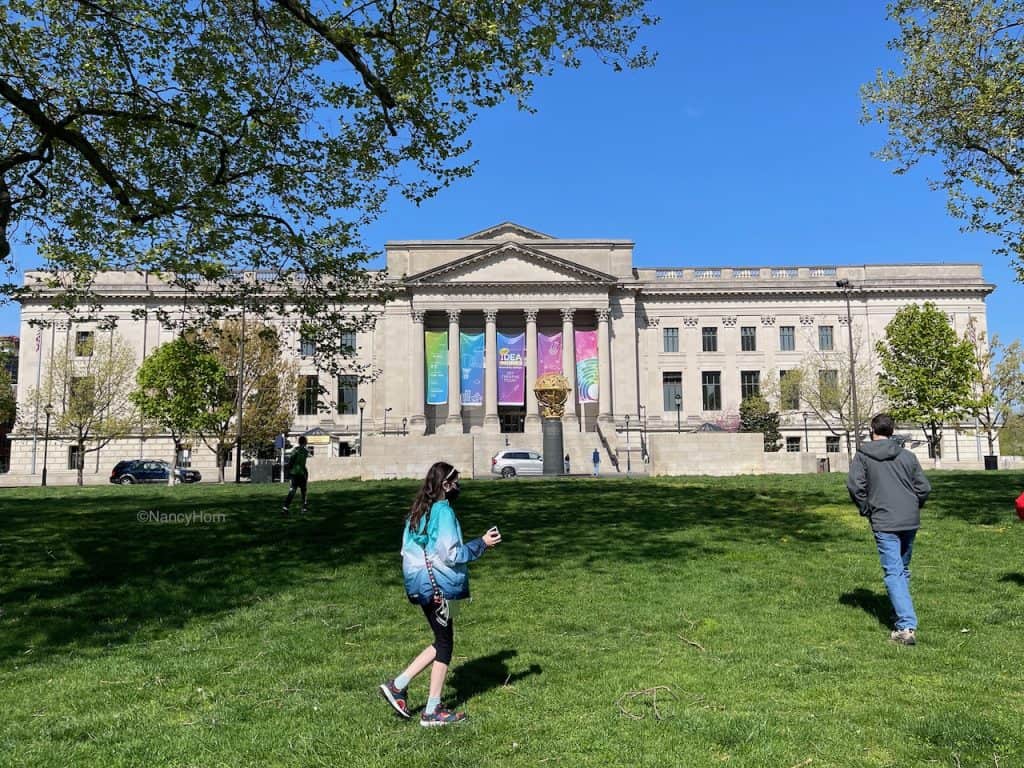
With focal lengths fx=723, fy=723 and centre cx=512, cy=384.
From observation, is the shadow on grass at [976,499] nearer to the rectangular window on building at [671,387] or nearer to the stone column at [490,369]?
the stone column at [490,369]

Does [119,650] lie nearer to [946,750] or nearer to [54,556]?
[54,556]

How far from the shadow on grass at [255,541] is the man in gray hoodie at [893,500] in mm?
4103

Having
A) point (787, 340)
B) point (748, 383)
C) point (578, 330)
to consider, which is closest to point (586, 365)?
point (578, 330)

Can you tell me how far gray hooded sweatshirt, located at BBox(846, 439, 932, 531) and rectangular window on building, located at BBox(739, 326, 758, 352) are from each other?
6078cm

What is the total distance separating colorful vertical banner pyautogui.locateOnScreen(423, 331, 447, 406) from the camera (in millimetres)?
57062

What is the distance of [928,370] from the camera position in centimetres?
4866

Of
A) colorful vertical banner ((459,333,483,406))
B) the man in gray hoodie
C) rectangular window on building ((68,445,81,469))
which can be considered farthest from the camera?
rectangular window on building ((68,445,81,469))

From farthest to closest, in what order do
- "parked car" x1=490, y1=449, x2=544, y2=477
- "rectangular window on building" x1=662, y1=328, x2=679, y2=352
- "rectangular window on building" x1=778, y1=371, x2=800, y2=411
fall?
"rectangular window on building" x1=662, y1=328, x2=679, y2=352 < "rectangular window on building" x1=778, y1=371, x2=800, y2=411 < "parked car" x1=490, y1=449, x2=544, y2=477

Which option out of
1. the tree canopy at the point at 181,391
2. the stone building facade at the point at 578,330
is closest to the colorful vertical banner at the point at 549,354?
the stone building facade at the point at 578,330

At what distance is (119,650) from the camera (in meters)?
7.05

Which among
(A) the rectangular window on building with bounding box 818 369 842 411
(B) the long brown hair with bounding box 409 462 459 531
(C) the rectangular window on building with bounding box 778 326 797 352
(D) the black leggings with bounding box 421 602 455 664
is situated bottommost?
(D) the black leggings with bounding box 421 602 455 664

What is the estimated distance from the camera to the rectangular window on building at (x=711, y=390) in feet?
212

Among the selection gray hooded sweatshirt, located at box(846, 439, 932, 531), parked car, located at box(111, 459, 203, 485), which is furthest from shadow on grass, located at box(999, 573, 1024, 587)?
parked car, located at box(111, 459, 203, 485)

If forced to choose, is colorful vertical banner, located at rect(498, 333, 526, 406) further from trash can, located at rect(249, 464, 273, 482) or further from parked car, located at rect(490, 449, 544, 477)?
trash can, located at rect(249, 464, 273, 482)
